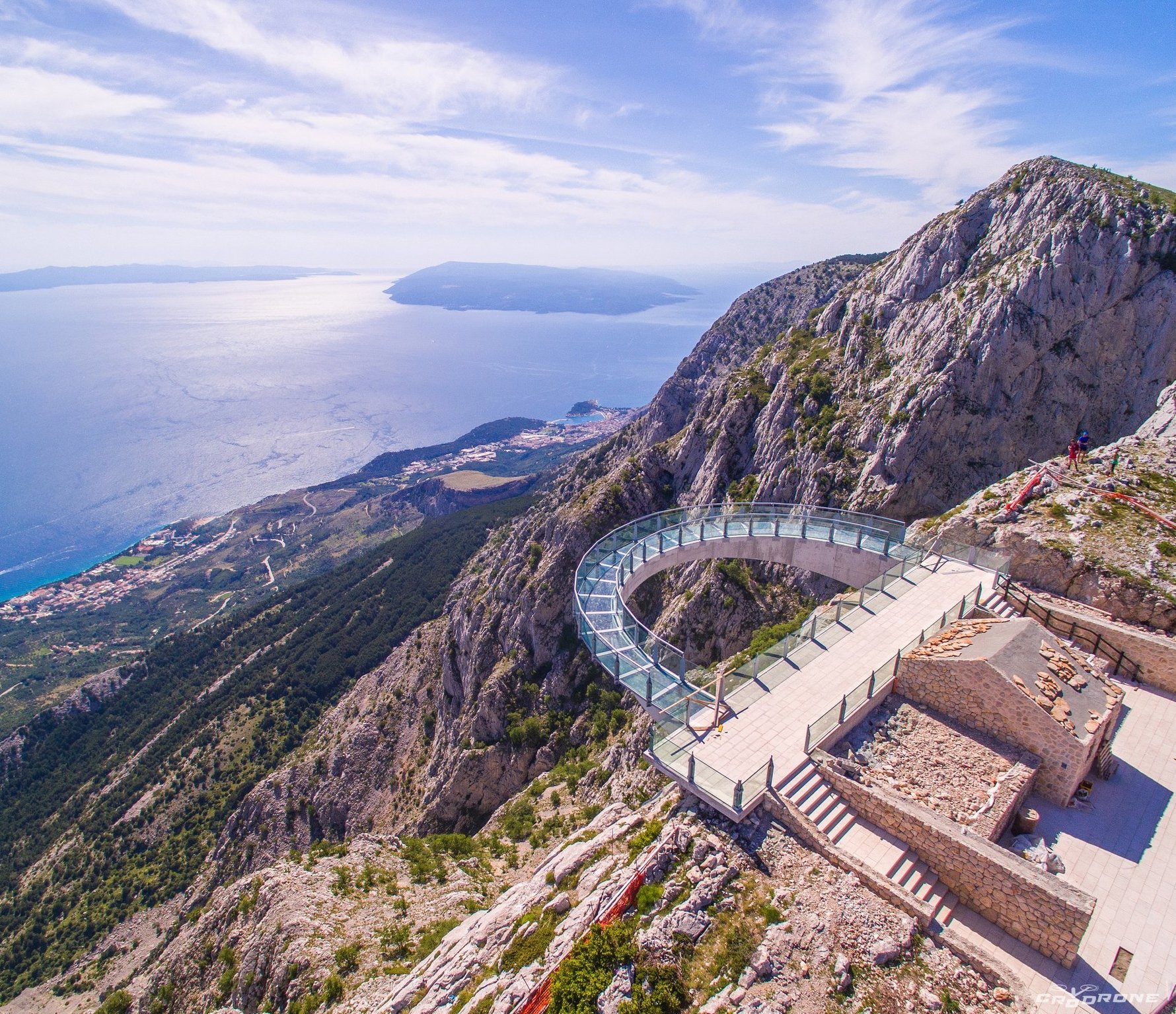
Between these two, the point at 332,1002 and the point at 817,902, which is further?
the point at 332,1002

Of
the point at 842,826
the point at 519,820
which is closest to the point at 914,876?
the point at 842,826

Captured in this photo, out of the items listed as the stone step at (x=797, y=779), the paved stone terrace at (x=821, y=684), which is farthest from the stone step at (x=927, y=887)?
the paved stone terrace at (x=821, y=684)

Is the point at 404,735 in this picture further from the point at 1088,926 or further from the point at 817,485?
the point at 1088,926

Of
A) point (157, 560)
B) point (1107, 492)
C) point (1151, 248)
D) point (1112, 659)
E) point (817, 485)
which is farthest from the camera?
point (157, 560)

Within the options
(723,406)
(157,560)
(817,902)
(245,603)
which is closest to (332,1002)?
(817,902)

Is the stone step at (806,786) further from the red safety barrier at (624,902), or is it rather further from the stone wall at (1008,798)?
the red safety barrier at (624,902)

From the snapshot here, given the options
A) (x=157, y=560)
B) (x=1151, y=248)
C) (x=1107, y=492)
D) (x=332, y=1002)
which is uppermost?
(x=1151, y=248)

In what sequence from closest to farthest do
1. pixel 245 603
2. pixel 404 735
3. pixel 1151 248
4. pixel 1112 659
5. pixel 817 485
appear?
pixel 1112 659, pixel 1151 248, pixel 817 485, pixel 404 735, pixel 245 603
